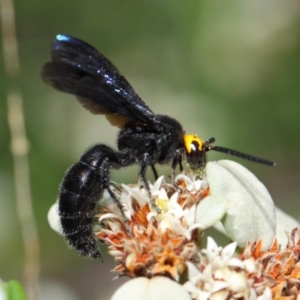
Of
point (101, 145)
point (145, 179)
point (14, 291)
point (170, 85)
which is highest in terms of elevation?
point (170, 85)

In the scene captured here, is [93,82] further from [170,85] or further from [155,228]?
[170,85]

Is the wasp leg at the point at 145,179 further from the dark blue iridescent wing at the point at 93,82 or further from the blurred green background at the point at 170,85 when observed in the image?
the blurred green background at the point at 170,85

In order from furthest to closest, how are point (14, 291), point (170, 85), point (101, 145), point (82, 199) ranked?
point (170, 85), point (101, 145), point (82, 199), point (14, 291)

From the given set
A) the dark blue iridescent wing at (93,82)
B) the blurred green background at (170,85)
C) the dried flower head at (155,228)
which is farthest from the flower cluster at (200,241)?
the blurred green background at (170,85)

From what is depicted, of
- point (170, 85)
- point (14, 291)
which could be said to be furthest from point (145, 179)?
point (170, 85)

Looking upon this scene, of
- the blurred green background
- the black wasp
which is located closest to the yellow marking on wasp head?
the black wasp

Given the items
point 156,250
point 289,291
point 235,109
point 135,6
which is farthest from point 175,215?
point 135,6

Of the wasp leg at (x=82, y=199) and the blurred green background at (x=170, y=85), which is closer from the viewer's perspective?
the wasp leg at (x=82, y=199)
